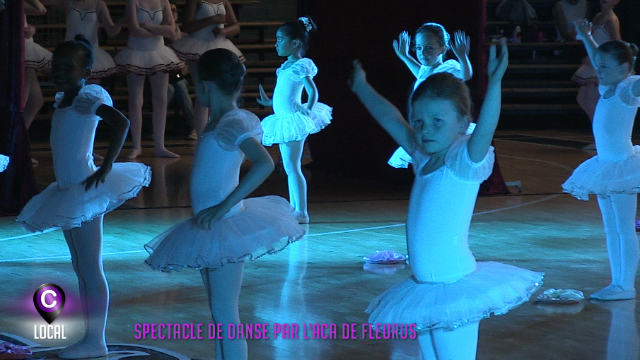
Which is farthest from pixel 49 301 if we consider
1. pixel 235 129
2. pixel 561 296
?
pixel 561 296

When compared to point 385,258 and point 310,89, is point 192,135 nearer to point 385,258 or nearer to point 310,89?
point 310,89

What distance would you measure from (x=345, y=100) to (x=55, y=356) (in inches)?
232

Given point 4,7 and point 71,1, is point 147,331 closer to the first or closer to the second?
point 4,7

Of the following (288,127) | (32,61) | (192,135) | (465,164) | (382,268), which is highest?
(465,164)

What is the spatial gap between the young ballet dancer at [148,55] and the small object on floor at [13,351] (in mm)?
6251

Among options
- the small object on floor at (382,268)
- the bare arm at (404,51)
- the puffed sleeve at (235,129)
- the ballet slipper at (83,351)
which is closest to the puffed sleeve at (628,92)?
the bare arm at (404,51)

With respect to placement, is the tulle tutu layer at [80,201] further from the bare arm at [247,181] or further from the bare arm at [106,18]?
the bare arm at [106,18]

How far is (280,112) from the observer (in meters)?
6.68

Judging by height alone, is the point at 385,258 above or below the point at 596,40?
below

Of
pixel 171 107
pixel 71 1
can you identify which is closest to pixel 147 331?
pixel 71 1

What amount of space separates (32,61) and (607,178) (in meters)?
6.37

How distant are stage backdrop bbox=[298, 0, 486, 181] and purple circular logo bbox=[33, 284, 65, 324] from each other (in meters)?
4.20

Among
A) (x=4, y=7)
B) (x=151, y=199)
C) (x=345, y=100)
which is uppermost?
(x=4, y=7)

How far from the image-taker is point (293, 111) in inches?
262
